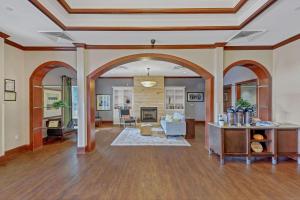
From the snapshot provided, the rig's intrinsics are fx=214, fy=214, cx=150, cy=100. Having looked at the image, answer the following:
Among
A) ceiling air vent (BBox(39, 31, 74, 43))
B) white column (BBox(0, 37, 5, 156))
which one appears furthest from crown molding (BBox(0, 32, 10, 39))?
ceiling air vent (BBox(39, 31, 74, 43))

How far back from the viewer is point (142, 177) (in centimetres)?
399

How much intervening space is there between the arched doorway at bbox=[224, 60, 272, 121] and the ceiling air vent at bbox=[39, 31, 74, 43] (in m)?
4.19

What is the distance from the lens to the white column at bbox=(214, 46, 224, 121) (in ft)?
18.8

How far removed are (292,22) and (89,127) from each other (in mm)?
5323

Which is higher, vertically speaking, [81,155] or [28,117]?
[28,117]

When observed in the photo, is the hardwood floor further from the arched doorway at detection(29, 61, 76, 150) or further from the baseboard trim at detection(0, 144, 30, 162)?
the arched doorway at detection(29, 61, 76, 150)

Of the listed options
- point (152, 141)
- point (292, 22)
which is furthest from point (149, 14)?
point (152, 141)

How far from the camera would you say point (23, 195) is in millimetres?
3248

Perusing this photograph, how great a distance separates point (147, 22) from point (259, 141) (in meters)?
3.68

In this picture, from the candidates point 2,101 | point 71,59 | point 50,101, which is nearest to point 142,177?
point 2,101

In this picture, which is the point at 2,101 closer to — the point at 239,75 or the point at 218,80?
the point at 218,80

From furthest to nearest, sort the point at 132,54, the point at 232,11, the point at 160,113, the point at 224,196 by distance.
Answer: the point at 160,113 → the point at 132,54 → the point at 232,11 → the point at 224,196

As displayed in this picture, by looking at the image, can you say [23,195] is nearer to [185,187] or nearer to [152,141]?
[185,187]

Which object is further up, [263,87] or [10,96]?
[263,87]
